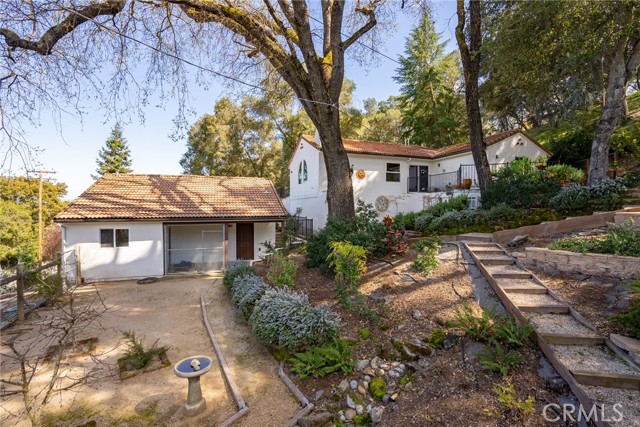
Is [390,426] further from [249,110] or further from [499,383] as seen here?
[249,110]

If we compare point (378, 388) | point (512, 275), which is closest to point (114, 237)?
point (378, 388)

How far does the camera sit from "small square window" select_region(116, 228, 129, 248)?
1135 centimetres

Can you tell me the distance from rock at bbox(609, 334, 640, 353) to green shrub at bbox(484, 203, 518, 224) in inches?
220

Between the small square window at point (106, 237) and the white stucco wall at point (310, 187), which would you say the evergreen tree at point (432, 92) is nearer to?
the white stucco wall at point (310, 187)

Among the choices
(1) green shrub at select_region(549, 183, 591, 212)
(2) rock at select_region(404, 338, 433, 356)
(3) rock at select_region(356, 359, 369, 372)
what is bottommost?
(3) rock at select_region(356, 359, 369, 372)

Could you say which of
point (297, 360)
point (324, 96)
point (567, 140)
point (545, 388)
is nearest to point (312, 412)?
point (297, 360)

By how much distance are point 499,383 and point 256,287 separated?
17.0 ft

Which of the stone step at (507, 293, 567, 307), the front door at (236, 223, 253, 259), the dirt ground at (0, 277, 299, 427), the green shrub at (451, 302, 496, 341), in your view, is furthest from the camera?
the front door at (236, 223, 253, 259)

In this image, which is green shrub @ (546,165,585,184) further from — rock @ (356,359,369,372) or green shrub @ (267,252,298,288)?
rock @ (356,359,369,372)

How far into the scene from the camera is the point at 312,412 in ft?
12.0

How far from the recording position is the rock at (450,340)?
4.07 m

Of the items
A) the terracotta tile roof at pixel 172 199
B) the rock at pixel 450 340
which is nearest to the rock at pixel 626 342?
the rock at pixel 450 340

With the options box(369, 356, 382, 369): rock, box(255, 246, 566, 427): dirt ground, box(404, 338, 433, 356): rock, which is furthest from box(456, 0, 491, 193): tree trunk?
box(369, 356, 382, 369): rock

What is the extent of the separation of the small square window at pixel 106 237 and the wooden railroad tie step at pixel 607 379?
1341 cm
